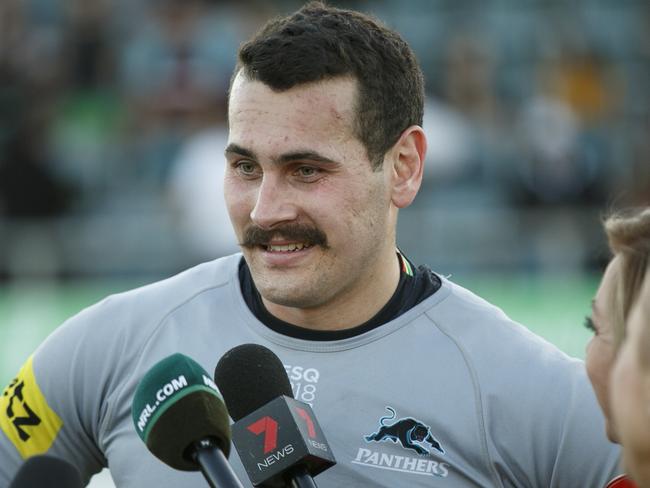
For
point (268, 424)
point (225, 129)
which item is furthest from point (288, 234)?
point (225, 129)

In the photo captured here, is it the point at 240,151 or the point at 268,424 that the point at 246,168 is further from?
the point at 268,424

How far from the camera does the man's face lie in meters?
3.32

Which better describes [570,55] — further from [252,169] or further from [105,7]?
[252,169]

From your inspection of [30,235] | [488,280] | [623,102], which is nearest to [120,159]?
[30,235]

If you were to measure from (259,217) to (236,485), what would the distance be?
0.89 meters

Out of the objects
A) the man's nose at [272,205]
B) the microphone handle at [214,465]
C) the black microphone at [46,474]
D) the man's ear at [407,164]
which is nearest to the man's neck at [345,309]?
the man's ear at [407,164]

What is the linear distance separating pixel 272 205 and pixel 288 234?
8cm

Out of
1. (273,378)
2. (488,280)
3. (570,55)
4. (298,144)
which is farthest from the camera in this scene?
(570,55)

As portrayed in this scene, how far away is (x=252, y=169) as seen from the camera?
3.39 metres

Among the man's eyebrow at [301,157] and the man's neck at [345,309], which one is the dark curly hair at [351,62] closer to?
the man's eyebrow at [301,157]

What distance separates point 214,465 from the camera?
8.77ft

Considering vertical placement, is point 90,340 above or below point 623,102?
above

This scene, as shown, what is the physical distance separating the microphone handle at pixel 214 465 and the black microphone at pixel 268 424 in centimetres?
18

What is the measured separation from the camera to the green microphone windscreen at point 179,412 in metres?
2.70
